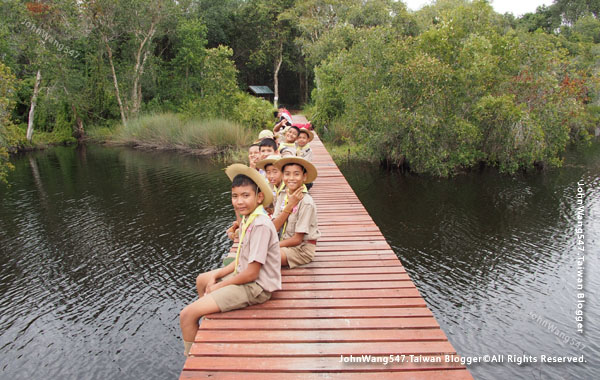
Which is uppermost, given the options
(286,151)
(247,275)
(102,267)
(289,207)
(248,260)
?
(286,151)

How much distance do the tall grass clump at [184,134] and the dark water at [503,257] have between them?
26.0 feet

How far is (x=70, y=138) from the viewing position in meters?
24.2

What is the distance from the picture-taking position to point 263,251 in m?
3.21

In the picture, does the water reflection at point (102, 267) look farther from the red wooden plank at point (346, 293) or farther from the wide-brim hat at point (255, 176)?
the wide-brim hat at point (255, 176)

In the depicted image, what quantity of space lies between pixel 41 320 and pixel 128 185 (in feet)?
25.7

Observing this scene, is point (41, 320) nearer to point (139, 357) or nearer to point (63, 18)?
point (139, 357)

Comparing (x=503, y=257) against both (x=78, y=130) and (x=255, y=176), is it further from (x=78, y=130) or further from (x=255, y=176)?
(x=78, y=130)

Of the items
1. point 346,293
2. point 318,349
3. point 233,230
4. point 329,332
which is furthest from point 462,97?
point 318,349

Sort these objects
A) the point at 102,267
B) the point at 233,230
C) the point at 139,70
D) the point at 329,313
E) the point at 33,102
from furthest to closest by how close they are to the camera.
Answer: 1. the point at 139,70
2. the point at 33,102
3. the point at 102,267
4. the point at 233,230
5. the point at 329,313

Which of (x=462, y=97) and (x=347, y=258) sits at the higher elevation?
(x=462, y=97)

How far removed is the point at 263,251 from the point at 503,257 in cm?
581

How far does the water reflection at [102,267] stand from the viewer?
16.3 ft

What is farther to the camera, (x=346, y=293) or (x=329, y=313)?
(x=346, y=293)

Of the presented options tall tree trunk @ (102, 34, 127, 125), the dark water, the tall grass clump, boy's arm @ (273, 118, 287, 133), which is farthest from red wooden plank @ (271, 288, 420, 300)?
tall tree trunk @ (102, 34, 127, 125)
